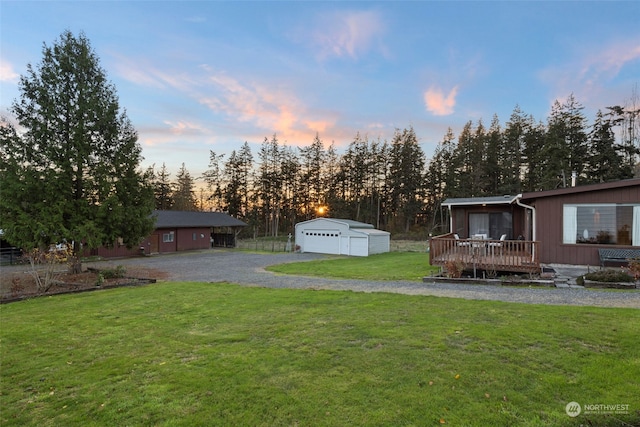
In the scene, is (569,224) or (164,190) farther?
(164,190)

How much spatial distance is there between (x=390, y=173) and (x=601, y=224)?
3150 centimetres

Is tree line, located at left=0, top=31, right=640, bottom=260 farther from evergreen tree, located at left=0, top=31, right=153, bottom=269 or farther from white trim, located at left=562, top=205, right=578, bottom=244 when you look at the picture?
white trim, located at left=562, top=205, right=578, bottom=244

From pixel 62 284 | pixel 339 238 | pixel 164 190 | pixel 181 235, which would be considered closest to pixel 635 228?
pixel 339 238

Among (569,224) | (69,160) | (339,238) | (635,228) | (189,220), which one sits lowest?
(339,238)

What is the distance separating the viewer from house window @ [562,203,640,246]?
→ 9922mm

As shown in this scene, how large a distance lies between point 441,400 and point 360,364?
1011 mm

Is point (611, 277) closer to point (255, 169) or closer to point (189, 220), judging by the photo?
point (189, 220)

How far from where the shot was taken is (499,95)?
56.3 ft

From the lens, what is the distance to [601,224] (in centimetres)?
1028

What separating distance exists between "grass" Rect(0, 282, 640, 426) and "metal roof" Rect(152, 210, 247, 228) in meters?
20.0

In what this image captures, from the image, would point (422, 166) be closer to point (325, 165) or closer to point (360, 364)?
point (325, 165)

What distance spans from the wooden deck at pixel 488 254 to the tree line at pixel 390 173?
22196 millimetres

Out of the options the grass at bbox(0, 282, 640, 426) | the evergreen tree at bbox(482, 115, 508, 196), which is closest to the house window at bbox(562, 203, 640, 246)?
the grass at bbox(0, 282, 640, 426)

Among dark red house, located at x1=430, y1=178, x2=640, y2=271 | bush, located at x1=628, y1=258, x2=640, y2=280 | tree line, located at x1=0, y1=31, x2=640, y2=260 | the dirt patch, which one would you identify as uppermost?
tree line, located at x1=0, y1=31, x2=640, y2=260
